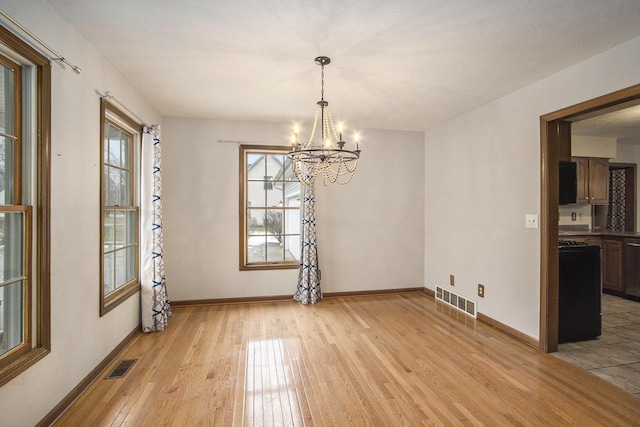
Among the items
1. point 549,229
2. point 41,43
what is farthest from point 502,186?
point 41,43

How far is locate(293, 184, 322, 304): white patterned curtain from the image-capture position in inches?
172

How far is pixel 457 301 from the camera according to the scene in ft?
13.5

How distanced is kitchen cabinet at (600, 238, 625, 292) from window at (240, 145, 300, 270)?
4.70 m

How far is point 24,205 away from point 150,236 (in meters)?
1.67

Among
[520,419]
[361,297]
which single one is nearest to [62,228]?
[520,419]

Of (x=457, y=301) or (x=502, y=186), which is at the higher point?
(x=502, y=186)

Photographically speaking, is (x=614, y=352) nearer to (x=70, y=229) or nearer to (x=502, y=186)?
(x=502, y=186)

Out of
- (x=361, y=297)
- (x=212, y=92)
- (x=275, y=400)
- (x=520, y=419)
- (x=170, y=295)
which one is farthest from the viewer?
(x=361, y=297)

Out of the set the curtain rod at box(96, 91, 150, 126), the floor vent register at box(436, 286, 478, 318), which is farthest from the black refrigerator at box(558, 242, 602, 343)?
the curtain rod at box(96, 91, 150, 126)

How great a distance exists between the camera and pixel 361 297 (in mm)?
4699

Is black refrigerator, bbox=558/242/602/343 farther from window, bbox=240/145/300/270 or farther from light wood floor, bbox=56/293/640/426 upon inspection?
window, bbox=240/145/300/270

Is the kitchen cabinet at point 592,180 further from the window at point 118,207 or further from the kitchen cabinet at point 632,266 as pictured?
the window at point 118,207

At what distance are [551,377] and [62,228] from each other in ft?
12.2

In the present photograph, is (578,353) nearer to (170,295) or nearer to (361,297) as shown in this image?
(361,297)
